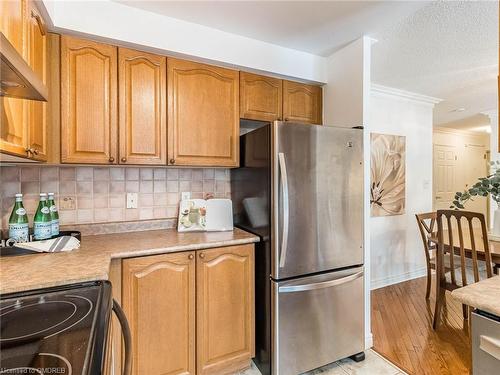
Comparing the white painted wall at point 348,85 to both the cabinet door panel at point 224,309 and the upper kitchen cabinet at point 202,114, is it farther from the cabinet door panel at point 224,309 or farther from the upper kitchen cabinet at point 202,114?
the cabinet door panel at point 224,309

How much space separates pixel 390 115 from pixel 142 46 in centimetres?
286

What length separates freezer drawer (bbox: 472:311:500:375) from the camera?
0.82 meters

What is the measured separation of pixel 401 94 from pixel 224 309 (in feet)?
10.5

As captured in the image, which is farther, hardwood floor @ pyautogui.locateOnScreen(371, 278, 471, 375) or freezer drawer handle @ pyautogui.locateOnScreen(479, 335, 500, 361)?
hardwood floor @ pyautogui.locateOnScreen(371, 278, 471, 375)

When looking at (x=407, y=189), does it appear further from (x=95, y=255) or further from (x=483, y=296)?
(x=95, y=255)

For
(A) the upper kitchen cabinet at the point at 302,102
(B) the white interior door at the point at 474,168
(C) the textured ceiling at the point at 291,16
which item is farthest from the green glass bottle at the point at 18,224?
(B) the white interior door at the point at 474,168

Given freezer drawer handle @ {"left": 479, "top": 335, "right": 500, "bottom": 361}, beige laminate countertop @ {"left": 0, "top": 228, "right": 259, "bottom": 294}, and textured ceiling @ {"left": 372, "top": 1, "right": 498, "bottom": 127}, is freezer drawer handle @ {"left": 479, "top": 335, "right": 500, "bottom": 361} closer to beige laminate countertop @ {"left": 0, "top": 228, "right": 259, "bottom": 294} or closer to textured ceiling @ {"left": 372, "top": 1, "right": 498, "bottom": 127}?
beige laminate countertop @ {"left": 0, "top": 228, "right": 259, "bottom": 294}

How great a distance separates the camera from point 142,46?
1.72 metres

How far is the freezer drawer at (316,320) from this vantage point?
167cm

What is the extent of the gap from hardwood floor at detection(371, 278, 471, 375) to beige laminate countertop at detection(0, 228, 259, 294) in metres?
1.40

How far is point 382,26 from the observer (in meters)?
1.88

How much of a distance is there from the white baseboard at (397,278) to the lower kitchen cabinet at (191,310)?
6.63ft

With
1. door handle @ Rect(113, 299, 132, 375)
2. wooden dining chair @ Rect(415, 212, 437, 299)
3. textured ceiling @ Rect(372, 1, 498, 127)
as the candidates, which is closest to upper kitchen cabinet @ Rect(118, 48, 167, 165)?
door handle @ Rect(113, 299, 132, 375)

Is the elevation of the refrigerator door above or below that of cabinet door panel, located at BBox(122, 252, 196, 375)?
above
